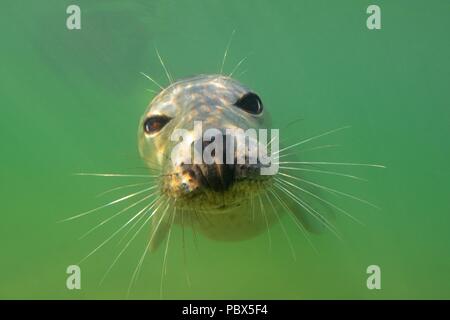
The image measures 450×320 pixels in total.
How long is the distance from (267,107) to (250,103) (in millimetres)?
4497

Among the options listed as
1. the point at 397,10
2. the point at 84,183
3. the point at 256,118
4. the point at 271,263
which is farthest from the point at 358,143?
the point at 256,118

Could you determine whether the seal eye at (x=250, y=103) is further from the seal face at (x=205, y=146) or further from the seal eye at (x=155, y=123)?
the seal eye at (x=155, y=123)

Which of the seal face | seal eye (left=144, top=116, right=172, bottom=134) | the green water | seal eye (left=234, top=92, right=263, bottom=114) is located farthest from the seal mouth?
the green water

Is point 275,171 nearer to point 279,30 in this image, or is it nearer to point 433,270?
point 433,270

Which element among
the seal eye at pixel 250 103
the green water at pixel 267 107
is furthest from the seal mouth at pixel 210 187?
the green water at pixel 267 107

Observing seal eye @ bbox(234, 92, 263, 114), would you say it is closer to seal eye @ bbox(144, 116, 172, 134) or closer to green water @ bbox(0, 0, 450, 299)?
seal eye @ bbox(144, 116, 172, 134)

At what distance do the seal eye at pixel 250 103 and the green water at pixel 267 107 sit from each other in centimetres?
254

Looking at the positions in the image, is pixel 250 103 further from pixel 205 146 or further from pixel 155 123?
pixel 205 146

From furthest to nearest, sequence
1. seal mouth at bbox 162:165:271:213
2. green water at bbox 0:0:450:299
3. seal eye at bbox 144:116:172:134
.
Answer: green water at bbox 0:0:450:299 → seal eye at bbox 144:116:172:134 → seal mouth at bbox 162:165:271:213

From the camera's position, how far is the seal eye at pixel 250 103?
3496mm

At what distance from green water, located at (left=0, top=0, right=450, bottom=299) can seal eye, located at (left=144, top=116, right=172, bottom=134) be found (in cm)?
256

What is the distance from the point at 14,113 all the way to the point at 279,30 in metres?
6.78

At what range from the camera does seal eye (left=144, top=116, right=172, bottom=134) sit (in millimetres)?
3430

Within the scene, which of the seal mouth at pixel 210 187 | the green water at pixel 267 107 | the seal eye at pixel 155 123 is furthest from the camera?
the green water at pixel 267 107
